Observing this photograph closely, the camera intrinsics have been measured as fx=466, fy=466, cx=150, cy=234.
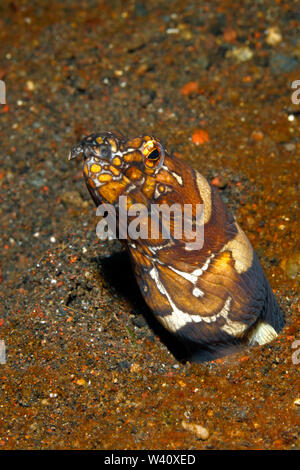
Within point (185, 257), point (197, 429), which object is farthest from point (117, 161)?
point (197, 429)

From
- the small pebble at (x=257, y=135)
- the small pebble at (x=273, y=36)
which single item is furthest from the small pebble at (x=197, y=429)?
the small pebble at (x=273, y=36)

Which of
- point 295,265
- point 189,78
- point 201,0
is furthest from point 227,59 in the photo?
point 295,265

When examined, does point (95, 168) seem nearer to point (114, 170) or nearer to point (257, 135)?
point (114, 170)

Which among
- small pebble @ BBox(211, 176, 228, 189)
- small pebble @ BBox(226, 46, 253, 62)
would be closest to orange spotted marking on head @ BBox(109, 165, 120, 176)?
small pebble @ BBox(211, 176, 228, 189)

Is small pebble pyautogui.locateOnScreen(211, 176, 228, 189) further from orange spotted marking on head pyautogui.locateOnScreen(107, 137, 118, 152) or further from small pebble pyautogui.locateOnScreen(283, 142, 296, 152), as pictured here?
orange spotted marking on head pyautogui.locateOnScreen(107, 137, 118, 152)

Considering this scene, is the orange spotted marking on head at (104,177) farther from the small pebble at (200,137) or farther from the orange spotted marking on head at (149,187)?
the small pebble at (200,137)

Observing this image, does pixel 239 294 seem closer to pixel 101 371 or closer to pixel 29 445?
pixel 101 371
